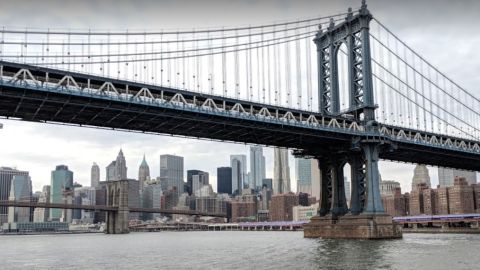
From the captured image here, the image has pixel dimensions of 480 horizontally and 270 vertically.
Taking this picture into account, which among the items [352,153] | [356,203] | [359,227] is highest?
[352,153]

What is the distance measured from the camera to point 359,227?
3155 inches

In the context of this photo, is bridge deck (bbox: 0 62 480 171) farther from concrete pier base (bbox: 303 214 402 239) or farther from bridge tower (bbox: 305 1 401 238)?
concrete pier base (bbox: 303 214 402 239)

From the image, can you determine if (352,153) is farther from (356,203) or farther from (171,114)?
(171,114)

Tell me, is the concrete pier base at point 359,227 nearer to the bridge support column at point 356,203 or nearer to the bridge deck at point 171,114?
the bridge support column at point 356,203

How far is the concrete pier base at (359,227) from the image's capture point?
3113 inches

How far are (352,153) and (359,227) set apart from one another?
1221 centimetres

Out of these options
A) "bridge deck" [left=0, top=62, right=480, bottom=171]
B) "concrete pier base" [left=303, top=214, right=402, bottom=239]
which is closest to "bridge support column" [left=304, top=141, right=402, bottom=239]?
"concrete pier base" [left=303, top=214, right=402, bottom=239]

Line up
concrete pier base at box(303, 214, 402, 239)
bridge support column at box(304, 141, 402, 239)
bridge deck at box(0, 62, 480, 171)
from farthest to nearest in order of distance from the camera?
bridge support column at box(304, 141, 402, 239), concrete pier base at box(303, 214, 402, 239), bridge deck at box(0, 62, 480, 171)

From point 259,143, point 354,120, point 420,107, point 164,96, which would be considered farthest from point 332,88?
point 164,96

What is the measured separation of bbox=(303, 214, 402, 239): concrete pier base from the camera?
259 feet

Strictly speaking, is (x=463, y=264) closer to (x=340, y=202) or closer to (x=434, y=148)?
(x=340, y=202)

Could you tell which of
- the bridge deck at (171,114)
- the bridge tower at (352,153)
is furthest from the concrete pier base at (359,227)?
the bridge deck at (171,114)

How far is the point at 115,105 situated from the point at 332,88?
37311mm

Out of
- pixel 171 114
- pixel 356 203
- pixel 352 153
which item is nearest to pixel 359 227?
pixel 356 203
